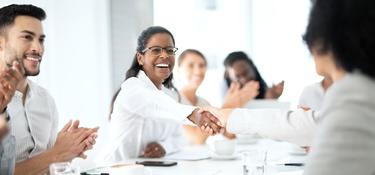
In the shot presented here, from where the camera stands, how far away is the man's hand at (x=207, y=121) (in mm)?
2121

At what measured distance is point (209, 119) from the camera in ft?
7.10

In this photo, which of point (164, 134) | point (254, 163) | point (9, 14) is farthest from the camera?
point (164, 134)

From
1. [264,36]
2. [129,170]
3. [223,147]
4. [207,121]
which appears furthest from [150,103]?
[264,36]

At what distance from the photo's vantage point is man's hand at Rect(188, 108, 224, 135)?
83.5 inches

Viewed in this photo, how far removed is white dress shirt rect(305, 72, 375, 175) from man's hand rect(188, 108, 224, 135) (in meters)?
1.11

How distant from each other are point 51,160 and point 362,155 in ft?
4.41

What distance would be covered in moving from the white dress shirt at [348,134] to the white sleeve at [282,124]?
691 mm

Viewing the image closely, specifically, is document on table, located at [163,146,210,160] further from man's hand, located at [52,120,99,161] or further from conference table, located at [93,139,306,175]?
man's hand, located at [52,120,99,161]

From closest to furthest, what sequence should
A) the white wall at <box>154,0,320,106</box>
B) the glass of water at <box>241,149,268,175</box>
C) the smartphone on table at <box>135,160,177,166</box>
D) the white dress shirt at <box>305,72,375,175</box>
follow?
1. the white dress shirt at <box>305,72,375,175</box>
2. the glass of water at <box>241,149,268,175</box>
3. the smartphone on table at <box>135,160,177,166</box>
4. the white wall at <box>154,0,320,106</box>

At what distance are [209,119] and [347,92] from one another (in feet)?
3.96

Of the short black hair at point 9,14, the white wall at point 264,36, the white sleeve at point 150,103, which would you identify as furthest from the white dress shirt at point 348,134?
the white wall at point 264,36

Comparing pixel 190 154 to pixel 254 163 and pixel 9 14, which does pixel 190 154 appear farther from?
pixel 9 14

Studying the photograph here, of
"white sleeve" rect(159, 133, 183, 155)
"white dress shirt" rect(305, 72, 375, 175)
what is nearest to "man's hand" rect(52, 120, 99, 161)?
"white sleeve" rect(159, 133, 183, 155)

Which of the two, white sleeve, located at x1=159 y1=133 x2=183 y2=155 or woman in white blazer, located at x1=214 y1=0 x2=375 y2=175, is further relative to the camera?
white sleeve, located at x1=159 y1=133 x2=183 y2=155
